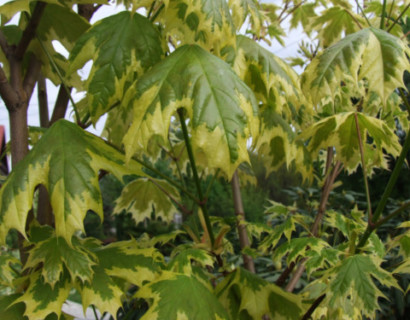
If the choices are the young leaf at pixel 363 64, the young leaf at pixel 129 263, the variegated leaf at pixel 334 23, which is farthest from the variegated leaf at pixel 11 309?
the variegated leaf at pixel 334 23

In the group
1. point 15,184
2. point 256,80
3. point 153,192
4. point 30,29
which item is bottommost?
point 153,192

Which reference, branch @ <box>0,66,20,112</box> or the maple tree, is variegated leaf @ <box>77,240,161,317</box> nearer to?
the maple tree

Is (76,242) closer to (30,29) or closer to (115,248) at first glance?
(115,248)

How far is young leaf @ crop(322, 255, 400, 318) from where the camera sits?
0.57m

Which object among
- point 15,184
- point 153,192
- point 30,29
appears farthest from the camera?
point 153,192

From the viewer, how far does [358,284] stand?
57 centimetres

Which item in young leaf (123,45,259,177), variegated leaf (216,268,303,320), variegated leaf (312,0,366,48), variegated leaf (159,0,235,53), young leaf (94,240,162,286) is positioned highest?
variegated leaf (312,0,366,48)

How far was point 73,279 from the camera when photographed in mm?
588

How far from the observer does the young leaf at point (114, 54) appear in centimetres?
58

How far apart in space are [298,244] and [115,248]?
0.32m

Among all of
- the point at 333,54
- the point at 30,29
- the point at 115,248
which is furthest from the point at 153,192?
the point at 333,54

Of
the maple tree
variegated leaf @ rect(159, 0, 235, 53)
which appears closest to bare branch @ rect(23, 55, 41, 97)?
the maple tree

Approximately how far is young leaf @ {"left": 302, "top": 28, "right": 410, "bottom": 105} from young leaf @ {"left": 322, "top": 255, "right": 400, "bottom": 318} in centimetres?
23

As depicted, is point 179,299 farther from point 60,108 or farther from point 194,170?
point 60,108
